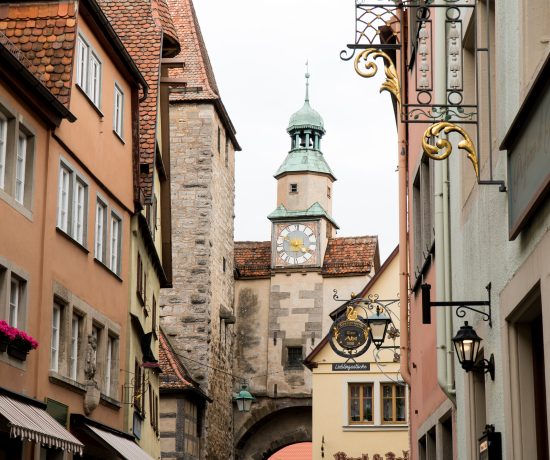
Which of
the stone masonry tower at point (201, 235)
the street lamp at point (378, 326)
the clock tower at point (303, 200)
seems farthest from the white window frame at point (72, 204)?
the clock tower at point (303, 200)

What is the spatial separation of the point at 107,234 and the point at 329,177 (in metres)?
30.5

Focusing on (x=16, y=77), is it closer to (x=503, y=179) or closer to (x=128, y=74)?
(x=128, y=74)

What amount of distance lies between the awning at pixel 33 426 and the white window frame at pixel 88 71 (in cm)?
461

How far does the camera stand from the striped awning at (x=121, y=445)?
1591 centimetres

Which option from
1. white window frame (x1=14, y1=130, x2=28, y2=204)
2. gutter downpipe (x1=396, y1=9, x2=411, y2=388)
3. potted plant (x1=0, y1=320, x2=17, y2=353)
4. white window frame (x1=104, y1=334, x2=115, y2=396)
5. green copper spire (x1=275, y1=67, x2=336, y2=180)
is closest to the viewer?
potted plant (x1=0, y1=320, x2=17, y2=353)

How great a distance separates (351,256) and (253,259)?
3.57 metres

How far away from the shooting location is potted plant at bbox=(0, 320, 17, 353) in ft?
39.7

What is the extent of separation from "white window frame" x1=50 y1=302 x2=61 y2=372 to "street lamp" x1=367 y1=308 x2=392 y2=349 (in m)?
4.87

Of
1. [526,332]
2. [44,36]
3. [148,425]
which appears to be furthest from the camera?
[148,425]

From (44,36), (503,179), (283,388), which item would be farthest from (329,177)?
(503,179)

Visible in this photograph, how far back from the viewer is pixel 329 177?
47844mm

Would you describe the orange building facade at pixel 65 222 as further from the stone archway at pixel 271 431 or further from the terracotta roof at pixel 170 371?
the stone archway at pixel 271 431

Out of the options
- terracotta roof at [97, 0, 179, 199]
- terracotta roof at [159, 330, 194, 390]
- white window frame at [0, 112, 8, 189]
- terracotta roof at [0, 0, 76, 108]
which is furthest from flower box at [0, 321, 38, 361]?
terracotta roof at [159, 330, 194, 390]

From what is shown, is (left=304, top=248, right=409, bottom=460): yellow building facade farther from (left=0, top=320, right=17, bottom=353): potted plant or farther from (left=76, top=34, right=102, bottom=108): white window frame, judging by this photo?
(left=0, top=320, right=17, bottom=353): potted plant
